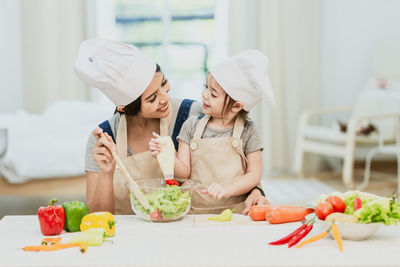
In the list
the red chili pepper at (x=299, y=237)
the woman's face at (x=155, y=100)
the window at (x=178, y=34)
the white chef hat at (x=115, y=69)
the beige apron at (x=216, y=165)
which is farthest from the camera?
the window at (x=178, y=34)

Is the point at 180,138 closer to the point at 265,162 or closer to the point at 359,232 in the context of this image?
the point at 359,232

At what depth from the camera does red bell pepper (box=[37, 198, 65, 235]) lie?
1.46 metres

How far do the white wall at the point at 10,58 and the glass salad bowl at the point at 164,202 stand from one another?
14.8 ft

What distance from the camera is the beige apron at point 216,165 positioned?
6.25ft

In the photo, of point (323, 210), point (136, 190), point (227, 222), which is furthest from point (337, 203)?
point (136, 190)

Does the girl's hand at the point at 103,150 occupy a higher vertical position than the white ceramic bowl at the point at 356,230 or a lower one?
higher

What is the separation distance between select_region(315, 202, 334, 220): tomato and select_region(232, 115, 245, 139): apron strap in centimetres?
55

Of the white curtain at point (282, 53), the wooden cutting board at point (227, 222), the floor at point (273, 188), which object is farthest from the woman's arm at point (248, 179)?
the white curtain at point (282, 53)

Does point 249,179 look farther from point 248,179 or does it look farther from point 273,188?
point 273,188

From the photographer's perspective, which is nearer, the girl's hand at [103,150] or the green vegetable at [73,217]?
the green vegetable at [73,217]

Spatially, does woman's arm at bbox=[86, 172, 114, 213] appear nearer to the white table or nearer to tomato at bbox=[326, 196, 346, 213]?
the white table

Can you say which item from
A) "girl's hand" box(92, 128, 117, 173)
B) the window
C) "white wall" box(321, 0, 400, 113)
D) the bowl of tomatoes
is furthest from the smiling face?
"white wall" box(321, 0, 400, 113)

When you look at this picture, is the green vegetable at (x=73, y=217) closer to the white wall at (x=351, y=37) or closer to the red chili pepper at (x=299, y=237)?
the red chili pepper at (x=299, y=237)

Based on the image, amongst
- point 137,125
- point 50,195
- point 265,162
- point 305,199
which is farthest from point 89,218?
point 265,162
